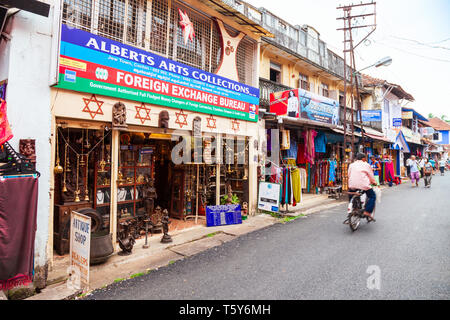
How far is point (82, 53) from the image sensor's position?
5250mm

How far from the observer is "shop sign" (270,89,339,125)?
1054cm

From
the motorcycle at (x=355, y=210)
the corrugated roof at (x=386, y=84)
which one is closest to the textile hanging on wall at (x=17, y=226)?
the motorcycle at (x=355, y=210)

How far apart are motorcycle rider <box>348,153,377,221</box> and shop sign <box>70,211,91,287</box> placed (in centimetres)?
Answer: 683

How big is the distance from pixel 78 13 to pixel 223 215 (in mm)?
6335

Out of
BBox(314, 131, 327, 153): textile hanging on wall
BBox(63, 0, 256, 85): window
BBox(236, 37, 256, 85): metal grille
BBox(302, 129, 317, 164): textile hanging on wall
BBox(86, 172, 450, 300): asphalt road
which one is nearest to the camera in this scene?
BBox(86, 172, 450, 300): asphalt road

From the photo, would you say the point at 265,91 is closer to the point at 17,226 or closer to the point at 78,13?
the point at 78,13

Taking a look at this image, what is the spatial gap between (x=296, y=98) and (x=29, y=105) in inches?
355

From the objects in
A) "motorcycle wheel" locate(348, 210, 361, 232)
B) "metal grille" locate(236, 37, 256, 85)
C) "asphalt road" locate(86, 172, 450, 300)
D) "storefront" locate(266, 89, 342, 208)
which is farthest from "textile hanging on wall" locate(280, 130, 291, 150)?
"motorcycle wheel" locate(348, 210, 361, 232)

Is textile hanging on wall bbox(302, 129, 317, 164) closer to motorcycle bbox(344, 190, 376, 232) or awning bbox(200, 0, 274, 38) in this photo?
motorcycle bbox(344, 190, 376, 232)

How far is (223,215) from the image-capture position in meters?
8.37

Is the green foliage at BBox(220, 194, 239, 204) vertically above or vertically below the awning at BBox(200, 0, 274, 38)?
below

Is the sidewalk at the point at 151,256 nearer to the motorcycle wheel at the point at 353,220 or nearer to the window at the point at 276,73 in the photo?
the motorcycle wheel at the point at 353,220

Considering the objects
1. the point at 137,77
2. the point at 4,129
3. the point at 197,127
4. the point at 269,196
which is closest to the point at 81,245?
the point at 4,129
